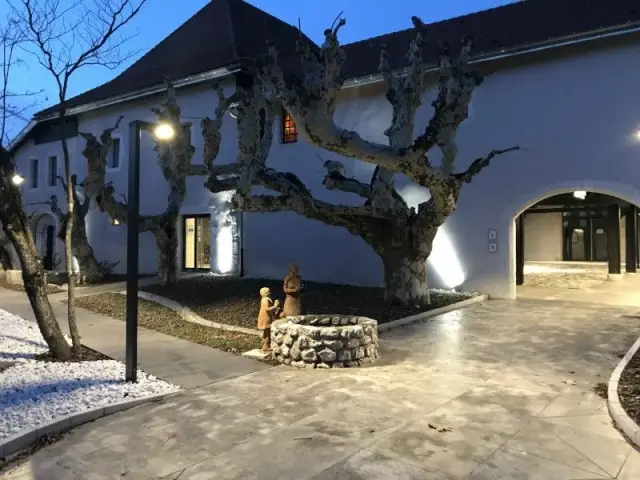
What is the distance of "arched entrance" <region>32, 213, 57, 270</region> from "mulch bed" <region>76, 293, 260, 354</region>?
1199cm

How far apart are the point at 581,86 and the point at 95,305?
12.8 meters

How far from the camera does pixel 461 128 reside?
44.2 feet

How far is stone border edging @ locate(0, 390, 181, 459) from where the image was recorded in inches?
170

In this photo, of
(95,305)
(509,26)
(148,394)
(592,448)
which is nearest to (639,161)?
(509,26)

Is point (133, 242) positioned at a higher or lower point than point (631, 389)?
higher

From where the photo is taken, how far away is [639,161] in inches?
436

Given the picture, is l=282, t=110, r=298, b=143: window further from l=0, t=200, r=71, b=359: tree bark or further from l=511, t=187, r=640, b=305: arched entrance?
l=0, t=200, r=71, b=359: tree bark

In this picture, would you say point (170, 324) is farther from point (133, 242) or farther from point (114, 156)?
point (114, 156)

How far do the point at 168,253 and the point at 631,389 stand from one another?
12451mm

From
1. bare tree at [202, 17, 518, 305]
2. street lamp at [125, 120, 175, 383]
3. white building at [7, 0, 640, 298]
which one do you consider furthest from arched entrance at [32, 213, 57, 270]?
street lamp at [125, 120, 175, 383]

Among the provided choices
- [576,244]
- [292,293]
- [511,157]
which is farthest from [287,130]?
[576,244]

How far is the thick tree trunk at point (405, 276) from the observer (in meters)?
10.8

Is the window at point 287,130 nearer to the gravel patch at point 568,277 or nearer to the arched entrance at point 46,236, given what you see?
the gravel patch at point 568,277

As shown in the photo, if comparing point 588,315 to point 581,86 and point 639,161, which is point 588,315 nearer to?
point 639,161
